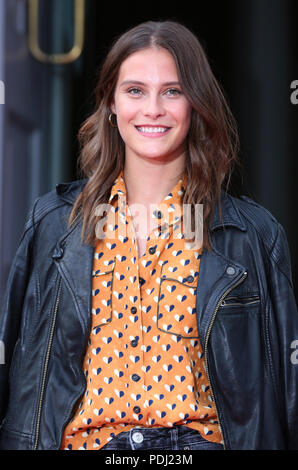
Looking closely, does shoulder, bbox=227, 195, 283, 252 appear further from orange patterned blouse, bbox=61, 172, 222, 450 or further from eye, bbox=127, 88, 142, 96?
eye, bbox=127, 88, 142, 96

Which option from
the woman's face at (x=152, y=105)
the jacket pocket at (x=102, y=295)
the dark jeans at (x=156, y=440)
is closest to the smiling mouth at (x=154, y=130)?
the woman's face at (x=152, y=105)

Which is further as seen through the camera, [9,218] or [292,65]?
[292,65]

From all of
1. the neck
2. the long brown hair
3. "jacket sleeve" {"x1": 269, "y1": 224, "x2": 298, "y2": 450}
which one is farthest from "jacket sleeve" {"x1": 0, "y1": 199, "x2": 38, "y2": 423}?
"jacket sleeve" {"x1": 269, "y1": 224, "x2": 298, "y2": 450}

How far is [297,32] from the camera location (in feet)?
9.19

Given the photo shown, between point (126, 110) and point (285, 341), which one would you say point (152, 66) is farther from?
point (285, 341)

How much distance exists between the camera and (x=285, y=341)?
57.6 inches

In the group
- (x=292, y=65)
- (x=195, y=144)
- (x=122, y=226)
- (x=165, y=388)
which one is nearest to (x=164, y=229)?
(x=122, y=226)

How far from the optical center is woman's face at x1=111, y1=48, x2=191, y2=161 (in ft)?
4.96

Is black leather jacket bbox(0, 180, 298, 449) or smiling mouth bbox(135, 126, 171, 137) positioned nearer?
black leather jacket bbox(0, 180, 298, 449)

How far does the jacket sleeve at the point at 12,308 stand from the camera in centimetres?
151

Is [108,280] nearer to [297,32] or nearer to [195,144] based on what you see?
[195,144]

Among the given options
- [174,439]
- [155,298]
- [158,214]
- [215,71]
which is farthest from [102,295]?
[215,71]

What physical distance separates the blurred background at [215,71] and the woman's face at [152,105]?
917 mm
